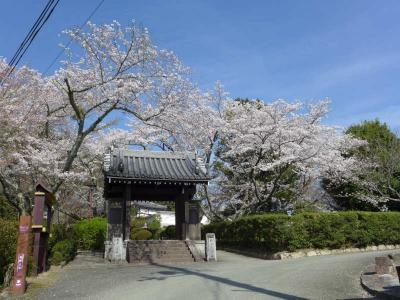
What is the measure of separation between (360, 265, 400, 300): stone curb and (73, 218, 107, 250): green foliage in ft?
51.4

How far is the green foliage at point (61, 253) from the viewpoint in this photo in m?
14.5

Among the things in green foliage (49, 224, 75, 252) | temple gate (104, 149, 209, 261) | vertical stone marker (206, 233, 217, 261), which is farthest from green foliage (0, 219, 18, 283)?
vertical stone marker (206, 233, 217, 261)

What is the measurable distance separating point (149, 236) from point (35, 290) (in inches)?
716

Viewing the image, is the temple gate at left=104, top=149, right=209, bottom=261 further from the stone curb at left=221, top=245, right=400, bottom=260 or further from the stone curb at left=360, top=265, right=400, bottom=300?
the stone curb at left=360, top=265, right=400, bottom=300

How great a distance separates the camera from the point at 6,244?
10188 mm

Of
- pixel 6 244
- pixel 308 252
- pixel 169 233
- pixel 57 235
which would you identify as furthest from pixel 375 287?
pixel 169 233

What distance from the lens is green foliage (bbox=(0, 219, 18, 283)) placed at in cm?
1005

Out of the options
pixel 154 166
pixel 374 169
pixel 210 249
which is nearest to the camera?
pixel 210 249

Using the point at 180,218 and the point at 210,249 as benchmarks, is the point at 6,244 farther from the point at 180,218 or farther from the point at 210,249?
the point at 180,218

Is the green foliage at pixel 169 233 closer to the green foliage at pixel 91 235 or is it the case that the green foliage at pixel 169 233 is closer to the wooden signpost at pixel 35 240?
the green foliage at pixel 91 235

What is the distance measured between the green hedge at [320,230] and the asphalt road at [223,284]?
4192 mm

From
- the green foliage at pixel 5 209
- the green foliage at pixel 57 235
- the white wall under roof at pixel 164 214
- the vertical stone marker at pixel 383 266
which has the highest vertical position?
the white wall under roof at pixel 164 214

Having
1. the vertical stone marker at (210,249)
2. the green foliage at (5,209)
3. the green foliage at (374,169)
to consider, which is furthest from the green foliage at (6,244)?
the green foliage at (374,169)

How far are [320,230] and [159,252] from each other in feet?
22.7
